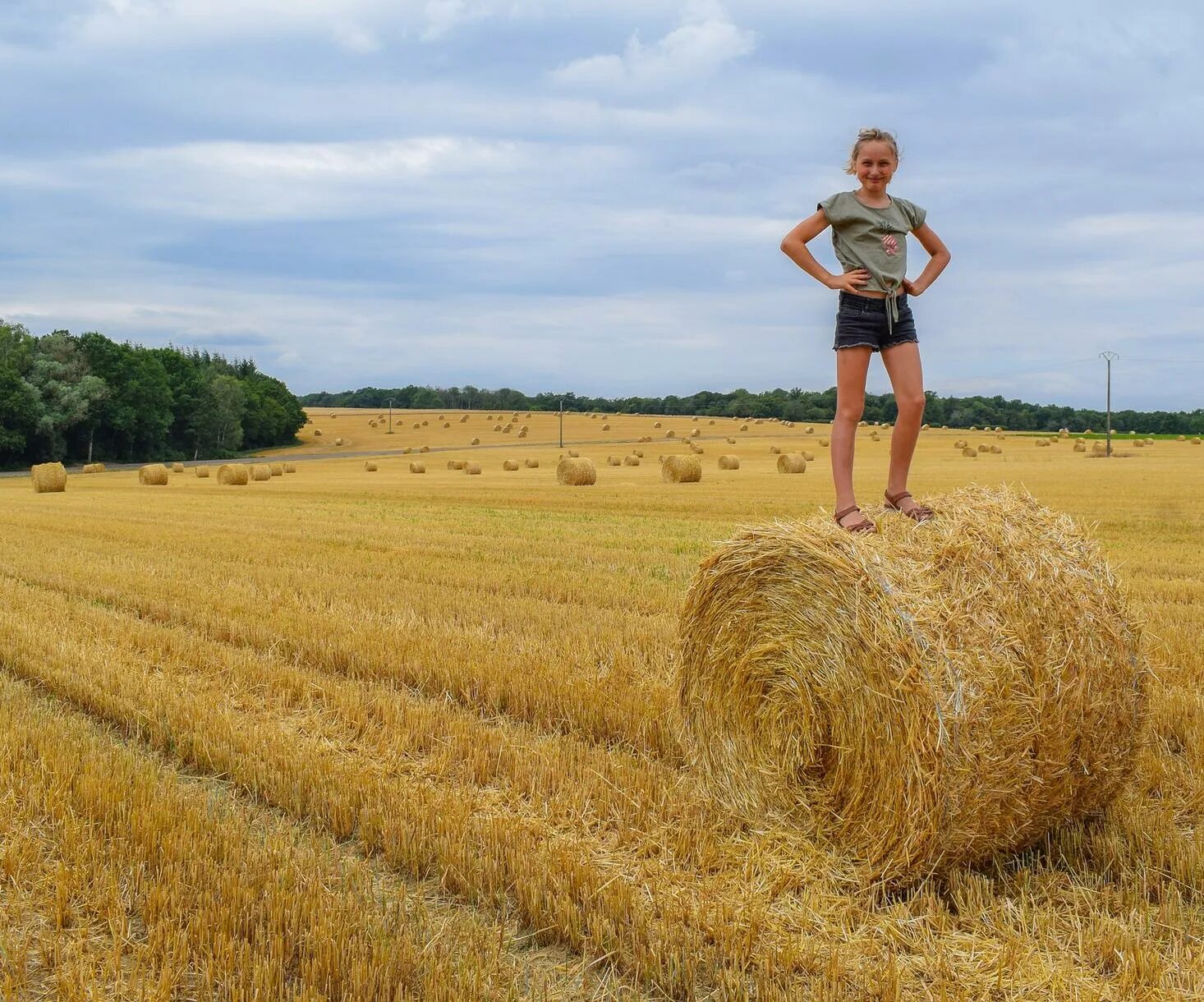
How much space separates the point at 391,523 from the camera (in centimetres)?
1880

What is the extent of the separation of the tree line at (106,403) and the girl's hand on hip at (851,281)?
65.2 meters

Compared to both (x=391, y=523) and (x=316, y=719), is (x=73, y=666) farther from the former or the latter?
(x=391, y=523)

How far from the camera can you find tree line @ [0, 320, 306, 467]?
63.3 m

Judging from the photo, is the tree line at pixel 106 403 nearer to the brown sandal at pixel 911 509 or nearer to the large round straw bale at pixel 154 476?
the large round straw bale at pixel 154 476

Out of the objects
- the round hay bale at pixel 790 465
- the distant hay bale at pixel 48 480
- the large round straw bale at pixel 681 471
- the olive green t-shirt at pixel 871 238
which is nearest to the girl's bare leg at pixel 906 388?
the olive green t-shirt at pixel 871 238

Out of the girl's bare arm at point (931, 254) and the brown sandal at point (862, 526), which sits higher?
the girl's bare arm at point (931, 254)

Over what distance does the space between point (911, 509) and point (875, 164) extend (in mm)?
1744

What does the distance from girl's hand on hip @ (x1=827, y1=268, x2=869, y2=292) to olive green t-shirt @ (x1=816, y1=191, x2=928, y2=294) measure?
3 centimetres

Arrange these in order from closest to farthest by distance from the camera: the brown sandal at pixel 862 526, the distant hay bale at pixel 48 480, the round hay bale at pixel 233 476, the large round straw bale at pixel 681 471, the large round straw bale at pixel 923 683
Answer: the large round straw bale at pixel 923 683 → the brown sandal at pixel 862 526 → the large round straw bale at pixel 681 471 → the distant hay bale at pixel 48 480 → the round hay bale at pixel 233 476

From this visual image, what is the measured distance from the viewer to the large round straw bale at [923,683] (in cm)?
409

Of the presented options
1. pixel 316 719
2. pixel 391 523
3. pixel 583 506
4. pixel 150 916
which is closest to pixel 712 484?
pixel 583 506

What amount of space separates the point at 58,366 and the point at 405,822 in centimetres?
7143

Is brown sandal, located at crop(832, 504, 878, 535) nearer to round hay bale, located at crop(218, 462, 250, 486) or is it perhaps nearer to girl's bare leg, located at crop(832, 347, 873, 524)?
girl's bare leg, located at crop(832, 347, 873, 524)

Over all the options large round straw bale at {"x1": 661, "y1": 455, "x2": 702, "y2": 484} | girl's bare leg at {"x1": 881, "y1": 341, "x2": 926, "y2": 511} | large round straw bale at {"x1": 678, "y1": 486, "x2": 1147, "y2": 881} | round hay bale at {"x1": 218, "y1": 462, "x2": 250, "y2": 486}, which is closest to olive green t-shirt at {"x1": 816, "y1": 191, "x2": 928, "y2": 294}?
girl's bare leg at {"x1": 881, "y1": 341, "x2": 926, "y2": 511}
